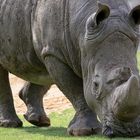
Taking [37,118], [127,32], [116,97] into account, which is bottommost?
[37,118]

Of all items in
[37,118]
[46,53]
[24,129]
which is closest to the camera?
[46,53]

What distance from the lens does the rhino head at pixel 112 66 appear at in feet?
23.2

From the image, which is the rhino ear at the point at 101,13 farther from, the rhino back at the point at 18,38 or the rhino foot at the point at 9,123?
the rhino foot at the point at 9,123

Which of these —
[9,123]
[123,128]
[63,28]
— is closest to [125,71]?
[123,128]

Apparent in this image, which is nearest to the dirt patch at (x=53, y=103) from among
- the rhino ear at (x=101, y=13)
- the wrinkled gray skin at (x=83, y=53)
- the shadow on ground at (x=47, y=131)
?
the shadow on ground at (x=47, y=131)

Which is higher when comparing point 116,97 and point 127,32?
point 127,32

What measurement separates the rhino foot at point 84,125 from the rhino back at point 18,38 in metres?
1.18

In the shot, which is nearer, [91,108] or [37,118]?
[91,108]

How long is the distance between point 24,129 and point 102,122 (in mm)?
2231

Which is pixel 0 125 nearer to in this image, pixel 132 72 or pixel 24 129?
pixel 24 129

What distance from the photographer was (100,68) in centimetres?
745

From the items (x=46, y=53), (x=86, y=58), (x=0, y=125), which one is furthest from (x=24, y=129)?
(x=86, y=58)

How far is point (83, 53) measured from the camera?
777cm

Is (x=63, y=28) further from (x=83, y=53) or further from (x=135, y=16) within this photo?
(x=135, y=16)
